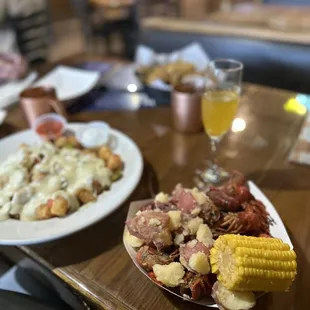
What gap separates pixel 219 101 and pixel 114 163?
0.33 m

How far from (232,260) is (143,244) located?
17 cm

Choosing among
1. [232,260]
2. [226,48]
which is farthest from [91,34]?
[232,260]

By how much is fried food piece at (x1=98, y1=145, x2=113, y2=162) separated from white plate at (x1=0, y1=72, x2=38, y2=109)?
0.63 metres

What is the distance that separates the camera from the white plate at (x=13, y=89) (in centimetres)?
140

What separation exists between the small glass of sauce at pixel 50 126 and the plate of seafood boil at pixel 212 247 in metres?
0.51

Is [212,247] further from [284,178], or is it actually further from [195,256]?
[284,178]

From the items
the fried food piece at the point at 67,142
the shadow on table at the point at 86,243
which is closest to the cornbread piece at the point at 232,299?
the shadow on table at the point at 86,243

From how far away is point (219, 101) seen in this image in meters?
0.94

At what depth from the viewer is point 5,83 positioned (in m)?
1.58

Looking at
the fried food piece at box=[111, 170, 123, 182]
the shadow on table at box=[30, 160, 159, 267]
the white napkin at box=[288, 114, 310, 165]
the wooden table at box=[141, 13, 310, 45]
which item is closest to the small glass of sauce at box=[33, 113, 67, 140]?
the fried food piece at box=[111, 170, 123, 182]

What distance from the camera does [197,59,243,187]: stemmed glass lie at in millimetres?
946

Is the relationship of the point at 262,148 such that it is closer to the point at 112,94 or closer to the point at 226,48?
the point at 112,94

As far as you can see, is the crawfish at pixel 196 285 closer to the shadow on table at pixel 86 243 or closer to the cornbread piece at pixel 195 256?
the cornbread piece at pixel 195 256

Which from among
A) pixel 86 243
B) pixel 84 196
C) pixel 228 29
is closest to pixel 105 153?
pixel 84 196
